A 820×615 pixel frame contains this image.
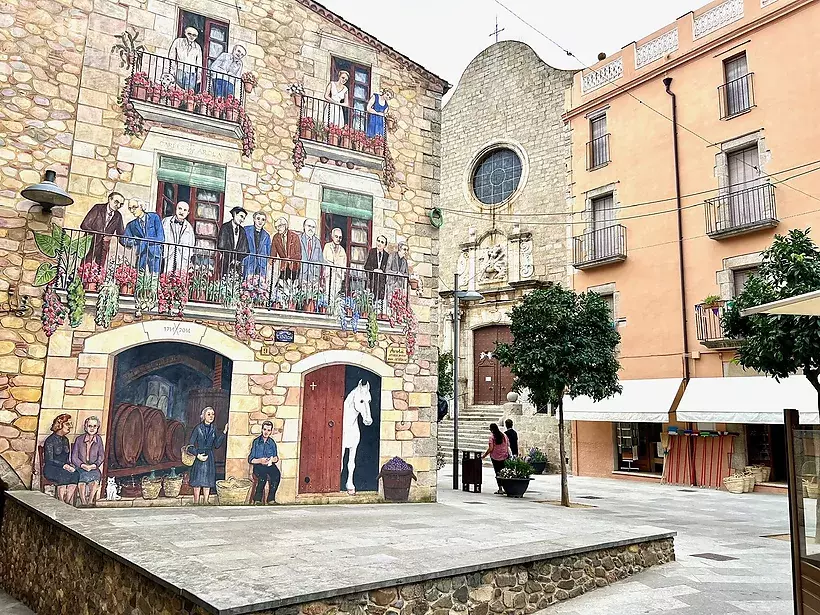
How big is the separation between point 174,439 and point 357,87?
5905 mm

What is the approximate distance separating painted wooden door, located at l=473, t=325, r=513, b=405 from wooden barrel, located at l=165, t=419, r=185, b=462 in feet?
44.8

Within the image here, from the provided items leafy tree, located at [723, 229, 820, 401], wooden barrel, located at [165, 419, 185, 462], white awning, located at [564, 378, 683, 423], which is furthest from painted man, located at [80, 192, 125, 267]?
white awning, located at [564, 378, 683, 423]

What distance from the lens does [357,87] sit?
10312mm

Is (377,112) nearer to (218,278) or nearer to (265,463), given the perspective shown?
(218,278)

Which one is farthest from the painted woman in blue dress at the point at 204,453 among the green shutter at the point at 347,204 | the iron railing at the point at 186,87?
the iron railing at the point at 186,87

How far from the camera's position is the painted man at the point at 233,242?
890 centimetres

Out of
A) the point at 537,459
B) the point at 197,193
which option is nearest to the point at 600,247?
the point at 537,459

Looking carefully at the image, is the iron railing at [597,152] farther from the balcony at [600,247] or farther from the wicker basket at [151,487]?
the wicker basket at [151,487]

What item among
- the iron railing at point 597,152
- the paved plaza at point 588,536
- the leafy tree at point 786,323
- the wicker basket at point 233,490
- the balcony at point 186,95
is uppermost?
the iron railing at point 597,152

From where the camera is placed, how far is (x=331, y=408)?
31.0ft

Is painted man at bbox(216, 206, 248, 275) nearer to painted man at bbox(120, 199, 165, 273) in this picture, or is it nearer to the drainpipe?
painted man at bbox(120, 199, 165, 273)

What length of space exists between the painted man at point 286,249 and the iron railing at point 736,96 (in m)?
11.5

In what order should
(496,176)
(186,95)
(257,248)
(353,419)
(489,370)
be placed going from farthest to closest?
1. (496,176)
2. (489,370)
3. (353,419)
4. (257,248)
5. (186,95)

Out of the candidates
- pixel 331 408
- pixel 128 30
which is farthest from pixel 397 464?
pixel 128 30
